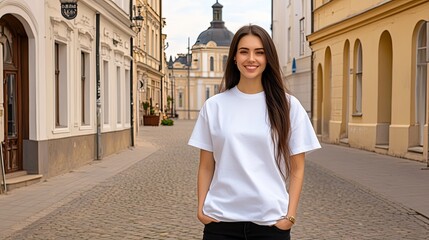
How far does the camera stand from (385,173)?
1449 centimetres

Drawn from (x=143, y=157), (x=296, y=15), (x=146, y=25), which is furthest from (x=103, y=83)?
(x=146, y=25)

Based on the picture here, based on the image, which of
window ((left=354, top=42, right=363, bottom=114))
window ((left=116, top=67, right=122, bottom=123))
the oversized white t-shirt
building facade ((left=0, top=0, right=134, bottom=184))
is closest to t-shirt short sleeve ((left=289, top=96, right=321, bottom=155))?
the oversized white t-shirt

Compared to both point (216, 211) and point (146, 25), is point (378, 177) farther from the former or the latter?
point (146, 25)

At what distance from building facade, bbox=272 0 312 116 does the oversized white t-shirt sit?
25.7 m

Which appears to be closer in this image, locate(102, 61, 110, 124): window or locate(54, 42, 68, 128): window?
locate(54, 42, 68, 128): window

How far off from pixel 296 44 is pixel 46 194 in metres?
25.1

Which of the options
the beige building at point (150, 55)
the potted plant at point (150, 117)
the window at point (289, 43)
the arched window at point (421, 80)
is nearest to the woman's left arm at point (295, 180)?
the arched window at point (421, 80)

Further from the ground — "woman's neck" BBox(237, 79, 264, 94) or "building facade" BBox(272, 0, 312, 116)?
"building facade" BBox(272, 0, 312, 116)

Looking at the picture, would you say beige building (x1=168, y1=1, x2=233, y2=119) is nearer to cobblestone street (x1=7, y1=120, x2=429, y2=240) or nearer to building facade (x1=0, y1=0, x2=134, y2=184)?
building facade (x1=0, y1=0, x2=134, y2=184)

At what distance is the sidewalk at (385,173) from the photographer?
35.4 feet

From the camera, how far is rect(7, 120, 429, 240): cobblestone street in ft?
25.2

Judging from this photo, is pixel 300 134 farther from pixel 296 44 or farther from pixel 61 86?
pixel 296 44

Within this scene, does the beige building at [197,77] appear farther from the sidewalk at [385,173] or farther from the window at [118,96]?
the sidewalk at [385,173]

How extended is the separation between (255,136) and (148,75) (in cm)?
4324
